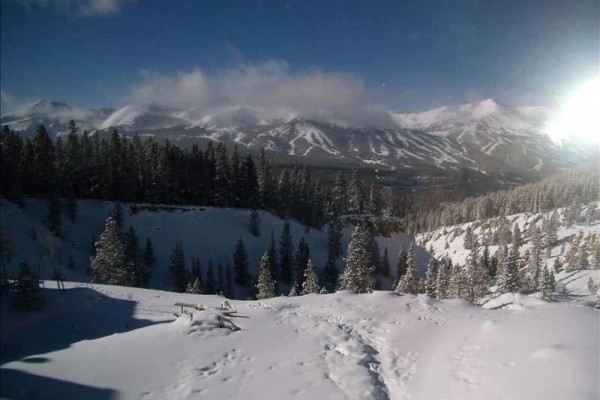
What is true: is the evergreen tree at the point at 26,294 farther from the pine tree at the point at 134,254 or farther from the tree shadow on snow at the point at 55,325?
the pine tree at the point at 134,254

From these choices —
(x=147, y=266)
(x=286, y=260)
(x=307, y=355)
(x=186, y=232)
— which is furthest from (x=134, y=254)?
(x=307, y=355)

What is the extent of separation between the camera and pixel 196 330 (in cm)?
1405

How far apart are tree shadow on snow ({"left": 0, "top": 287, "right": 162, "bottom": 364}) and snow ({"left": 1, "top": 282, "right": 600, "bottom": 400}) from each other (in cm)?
4

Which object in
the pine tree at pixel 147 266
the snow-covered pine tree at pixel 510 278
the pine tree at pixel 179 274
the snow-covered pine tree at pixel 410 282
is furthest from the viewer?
the pine tree at pixel 179 274

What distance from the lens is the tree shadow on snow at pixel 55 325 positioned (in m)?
6.36

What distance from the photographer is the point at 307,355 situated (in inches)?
504

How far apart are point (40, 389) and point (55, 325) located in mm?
2113

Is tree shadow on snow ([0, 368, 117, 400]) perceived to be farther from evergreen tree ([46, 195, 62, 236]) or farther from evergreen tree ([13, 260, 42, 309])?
evergreen tree ([46, 195, 62, 236])

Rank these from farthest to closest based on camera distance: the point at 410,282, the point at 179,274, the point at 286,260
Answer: the point at 286,260 → the point at 179,274 → the point at 410,282

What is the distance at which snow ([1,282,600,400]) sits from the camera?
8688 mm

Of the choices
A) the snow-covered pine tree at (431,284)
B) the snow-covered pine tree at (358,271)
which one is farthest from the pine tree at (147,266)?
the snow-covered pine tree at (431,284)

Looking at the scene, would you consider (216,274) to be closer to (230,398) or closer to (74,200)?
(74,200)

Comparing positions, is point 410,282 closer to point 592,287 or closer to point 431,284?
point 431,284

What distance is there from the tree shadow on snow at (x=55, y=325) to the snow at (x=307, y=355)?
0.04 meters
